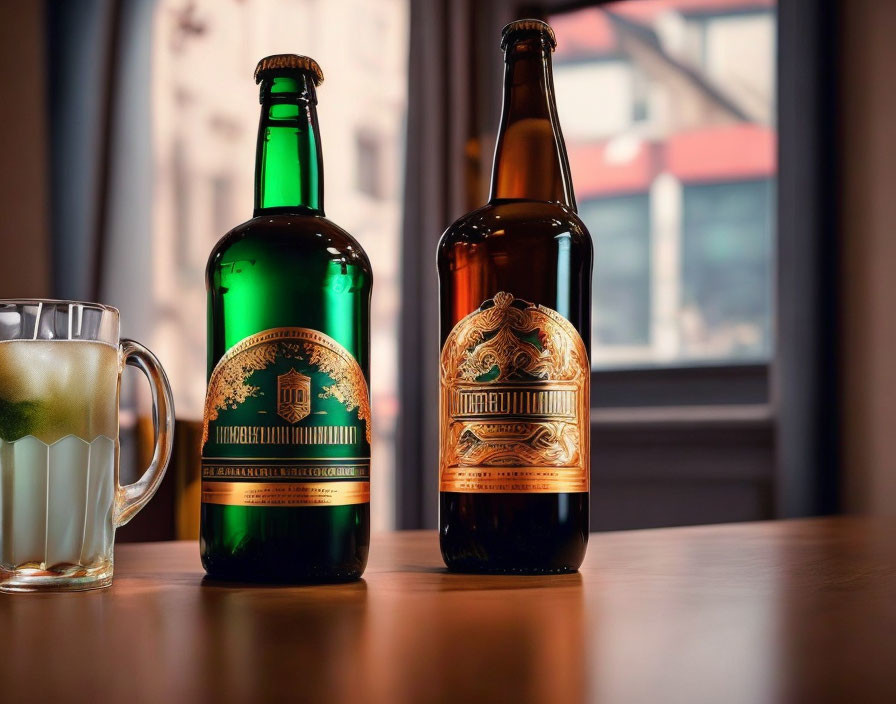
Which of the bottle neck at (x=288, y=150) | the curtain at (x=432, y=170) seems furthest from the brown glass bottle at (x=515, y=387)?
the curtain at (x=432, y=170)

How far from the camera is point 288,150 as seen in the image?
79 centimetres

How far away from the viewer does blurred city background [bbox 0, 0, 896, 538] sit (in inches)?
107

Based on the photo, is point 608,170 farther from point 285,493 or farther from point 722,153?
point 285,493

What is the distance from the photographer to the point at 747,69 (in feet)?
9.96

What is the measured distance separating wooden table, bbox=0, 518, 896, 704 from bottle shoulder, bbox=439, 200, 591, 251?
0.24 metres

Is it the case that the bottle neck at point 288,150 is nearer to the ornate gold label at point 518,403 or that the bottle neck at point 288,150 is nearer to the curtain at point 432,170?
the ornate gold label at point 518,403

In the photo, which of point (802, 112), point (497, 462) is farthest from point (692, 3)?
point (497, 462)

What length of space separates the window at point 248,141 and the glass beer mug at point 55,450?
2538 millimetres

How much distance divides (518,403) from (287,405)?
0.50ft

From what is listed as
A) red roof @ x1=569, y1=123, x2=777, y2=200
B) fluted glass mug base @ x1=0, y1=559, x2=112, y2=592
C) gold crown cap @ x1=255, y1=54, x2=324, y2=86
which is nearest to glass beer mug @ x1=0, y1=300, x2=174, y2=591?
fluted glass mug base @ x1=0, y1=559, x2=112, y2=592

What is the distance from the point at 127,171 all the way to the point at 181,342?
1.71 feet

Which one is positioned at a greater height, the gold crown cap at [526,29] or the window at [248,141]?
the window at [248,141]

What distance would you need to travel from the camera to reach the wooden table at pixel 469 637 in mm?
398

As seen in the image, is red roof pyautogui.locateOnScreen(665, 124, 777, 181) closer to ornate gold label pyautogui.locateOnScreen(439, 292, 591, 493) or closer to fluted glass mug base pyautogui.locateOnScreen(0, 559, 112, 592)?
ornate gold label pyautogui.locateOnScreen(439, 292, 591, 493)
